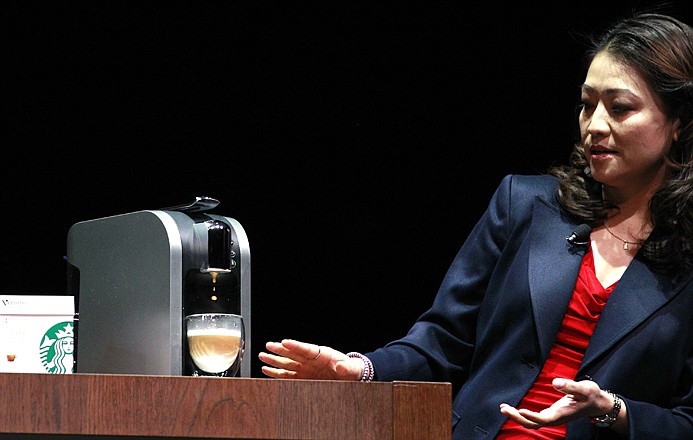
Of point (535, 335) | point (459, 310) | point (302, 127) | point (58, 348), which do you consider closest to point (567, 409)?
point (535, 335)

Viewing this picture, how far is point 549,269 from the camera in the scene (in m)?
2.04

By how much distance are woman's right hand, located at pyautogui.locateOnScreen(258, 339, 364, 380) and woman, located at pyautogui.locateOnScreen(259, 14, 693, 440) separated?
0.66 feet

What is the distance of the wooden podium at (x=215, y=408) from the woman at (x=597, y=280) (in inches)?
23.7

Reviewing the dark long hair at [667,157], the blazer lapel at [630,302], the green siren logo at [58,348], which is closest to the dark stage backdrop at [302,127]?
the dark long hair at [667,157]

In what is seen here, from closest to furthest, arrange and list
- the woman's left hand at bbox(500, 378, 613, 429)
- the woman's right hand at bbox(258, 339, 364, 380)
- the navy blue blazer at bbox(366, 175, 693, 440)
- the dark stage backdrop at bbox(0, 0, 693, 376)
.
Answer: the woman's right hand at bbox(258, 339, 364, 380) → the woman's left hand at bbox(500, 378, 613, 429) → the navy blue blazer at bbox(366, 175, 693, 440) → the dark stage backdrop at bbox(0, 0, 693, 376)

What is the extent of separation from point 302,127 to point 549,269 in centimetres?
147

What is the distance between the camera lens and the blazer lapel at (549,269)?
6.52ft

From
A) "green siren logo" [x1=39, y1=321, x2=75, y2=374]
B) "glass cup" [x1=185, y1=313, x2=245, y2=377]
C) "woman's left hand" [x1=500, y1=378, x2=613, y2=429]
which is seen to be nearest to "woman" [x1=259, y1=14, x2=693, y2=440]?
"woman's left hand" [x1=500, y1=378, x2=613, y2=429]

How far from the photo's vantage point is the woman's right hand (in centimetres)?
158

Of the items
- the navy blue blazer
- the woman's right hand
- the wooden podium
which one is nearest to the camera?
the wooden podium

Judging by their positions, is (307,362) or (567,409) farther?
(567,409)

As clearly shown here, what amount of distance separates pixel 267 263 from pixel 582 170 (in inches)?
54.6

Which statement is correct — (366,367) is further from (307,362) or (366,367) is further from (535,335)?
(535,335)

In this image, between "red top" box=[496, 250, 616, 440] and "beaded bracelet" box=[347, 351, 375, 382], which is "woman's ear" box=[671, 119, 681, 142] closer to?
"red top" box=[496, 250, 616, 440]
